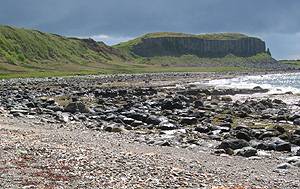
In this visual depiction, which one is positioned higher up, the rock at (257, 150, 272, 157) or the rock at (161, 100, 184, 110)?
the rock at (257, 150, 272, 157)

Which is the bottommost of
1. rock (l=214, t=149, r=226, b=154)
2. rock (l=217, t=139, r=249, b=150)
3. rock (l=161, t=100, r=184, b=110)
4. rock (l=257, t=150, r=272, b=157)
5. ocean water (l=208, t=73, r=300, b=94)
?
ocean water (l=208, t=73, r=300, b=94)

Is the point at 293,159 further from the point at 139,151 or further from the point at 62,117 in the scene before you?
the point at 62,117

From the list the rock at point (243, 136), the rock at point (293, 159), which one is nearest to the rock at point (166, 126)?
the rock at point (243, 136)

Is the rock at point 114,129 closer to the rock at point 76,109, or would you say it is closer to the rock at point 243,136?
the rock at point 243,136

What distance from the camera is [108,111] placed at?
40.8 m

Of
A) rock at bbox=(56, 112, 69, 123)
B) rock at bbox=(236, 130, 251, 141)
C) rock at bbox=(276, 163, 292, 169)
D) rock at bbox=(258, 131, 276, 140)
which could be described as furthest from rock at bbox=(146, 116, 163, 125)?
rock at bbox=(276, 163, 292, 169)

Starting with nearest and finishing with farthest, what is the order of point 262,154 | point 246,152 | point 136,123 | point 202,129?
point 246,152
point 262,154
point 202,129
point 136,123

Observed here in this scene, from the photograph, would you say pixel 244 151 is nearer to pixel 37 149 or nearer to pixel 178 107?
pixel 37 149

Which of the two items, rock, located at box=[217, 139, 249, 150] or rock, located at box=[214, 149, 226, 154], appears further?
rock, located at box=[217, 139, 249, 150]

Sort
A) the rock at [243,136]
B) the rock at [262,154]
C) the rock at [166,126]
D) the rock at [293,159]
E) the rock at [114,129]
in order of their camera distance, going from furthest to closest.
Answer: the rock at [166,126] < the rock at [114,129] < the rock at [243,136] < the rock at [262,154] < the rock at [293,159]

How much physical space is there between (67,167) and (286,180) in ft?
25.2

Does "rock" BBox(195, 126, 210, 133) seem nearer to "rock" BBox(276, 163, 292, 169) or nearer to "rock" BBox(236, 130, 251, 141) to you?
"rock" BBox(236, 130, 251, 141)

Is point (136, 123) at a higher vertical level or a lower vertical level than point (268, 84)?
higher

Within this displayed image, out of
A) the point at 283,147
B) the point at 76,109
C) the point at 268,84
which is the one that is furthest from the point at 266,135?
the point at 268,84
